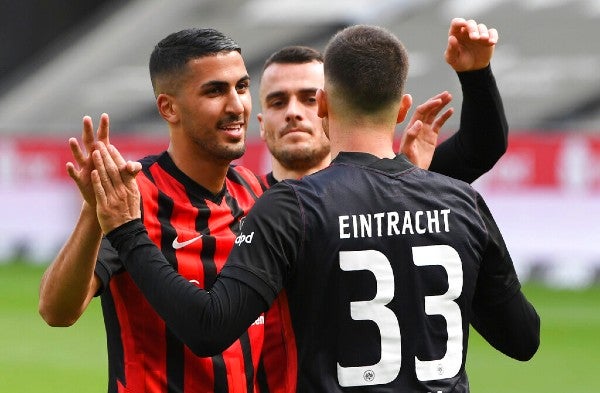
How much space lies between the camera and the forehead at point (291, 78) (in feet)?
17.5

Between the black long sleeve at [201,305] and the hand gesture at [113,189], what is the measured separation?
0.49ft

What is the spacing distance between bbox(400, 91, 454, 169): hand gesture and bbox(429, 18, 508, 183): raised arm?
9cm

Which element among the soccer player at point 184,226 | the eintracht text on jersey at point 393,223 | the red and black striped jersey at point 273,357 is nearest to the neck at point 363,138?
the eintracht text on jersey at point 393,223

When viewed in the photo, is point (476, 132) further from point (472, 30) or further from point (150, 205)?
point (150, 205)

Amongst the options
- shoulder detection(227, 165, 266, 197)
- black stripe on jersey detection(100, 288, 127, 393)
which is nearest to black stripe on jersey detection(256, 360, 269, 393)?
black stripe on jersey detection(100, 288, 127, 393)

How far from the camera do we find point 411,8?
23.0 m

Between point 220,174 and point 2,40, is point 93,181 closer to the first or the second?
point 220,174

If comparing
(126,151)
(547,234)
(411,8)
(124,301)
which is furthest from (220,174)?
(411,8)

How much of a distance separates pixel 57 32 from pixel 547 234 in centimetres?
1581

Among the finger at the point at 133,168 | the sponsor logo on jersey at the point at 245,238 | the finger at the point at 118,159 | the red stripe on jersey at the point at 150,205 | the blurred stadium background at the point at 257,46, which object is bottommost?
the sponsor logo on jersey at the point at 245,238

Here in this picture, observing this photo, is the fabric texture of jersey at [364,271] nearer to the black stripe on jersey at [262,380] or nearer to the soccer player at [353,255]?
the soccer player at [353,255]

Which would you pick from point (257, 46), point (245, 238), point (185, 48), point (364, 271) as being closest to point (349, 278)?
point (364, 271)

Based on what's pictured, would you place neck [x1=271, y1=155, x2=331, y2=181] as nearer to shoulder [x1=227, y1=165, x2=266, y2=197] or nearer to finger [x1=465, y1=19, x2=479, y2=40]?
shoulder [x1=227, y1=165, x2=266, y2=197]

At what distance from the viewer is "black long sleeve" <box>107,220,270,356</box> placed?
10.0ft
